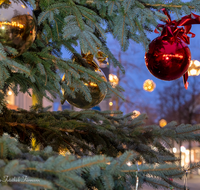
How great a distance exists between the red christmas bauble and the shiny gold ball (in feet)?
2.32

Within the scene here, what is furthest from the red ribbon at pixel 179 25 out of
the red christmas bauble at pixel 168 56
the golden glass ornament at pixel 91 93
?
the golden glass ornament at pixel 91 93

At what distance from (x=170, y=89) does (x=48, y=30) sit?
13.3 metres

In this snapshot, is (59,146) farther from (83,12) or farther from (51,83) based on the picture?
(83,12)

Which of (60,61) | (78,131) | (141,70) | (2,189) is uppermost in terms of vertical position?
(141,70)

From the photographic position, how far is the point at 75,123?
1675 millimetres

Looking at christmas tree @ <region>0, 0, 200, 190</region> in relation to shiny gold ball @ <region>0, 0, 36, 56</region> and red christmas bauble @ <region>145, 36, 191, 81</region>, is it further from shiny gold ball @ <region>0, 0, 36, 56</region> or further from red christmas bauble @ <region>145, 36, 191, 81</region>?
red christmas bauble @ <region>145, 36, 191, 81</region>

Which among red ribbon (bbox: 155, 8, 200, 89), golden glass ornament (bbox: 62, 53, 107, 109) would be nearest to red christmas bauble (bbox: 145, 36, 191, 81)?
red ribbon (bbox: 155, 8, 200, 89)

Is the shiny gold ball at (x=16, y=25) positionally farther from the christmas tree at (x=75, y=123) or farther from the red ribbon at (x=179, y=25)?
the red ribbon at (x=179, y=25)

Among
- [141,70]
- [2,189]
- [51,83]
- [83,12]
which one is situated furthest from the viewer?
[141,70]

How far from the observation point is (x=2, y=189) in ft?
1.94

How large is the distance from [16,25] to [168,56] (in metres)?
0.85

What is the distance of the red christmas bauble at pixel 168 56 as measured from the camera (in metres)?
1.36

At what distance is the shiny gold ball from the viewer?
1.02 m

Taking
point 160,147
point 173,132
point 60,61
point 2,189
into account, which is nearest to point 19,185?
point 2,189
